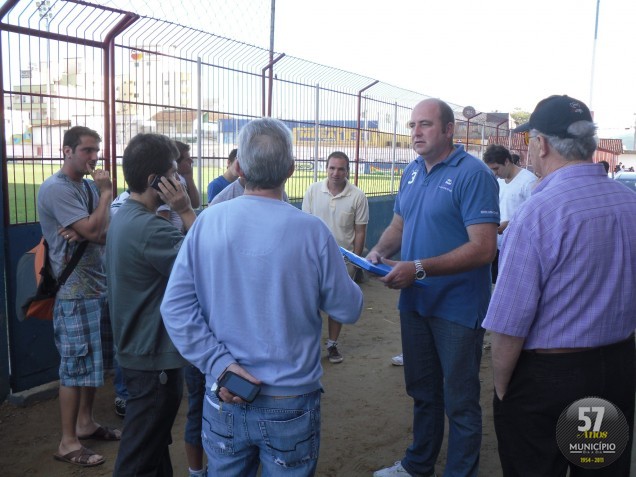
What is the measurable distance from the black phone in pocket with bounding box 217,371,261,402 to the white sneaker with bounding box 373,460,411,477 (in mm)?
1942

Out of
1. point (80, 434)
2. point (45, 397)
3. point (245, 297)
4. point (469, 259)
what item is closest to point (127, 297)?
point (245, 297)

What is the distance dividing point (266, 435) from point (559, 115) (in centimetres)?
155

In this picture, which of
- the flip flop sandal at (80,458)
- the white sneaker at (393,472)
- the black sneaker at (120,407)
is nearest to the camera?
the white sneaker at (393,472)

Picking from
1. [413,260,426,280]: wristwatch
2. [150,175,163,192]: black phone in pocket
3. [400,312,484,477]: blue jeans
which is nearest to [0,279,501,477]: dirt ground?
[400,312,484,477]: blue jeans

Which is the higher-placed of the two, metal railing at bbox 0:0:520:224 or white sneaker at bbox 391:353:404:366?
metal railing at bbox 0:0:520:224

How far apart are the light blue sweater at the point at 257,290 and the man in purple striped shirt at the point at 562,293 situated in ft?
2.14

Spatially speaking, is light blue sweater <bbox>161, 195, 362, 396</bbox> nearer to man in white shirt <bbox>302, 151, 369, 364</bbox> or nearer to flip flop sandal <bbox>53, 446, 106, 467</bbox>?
flip flop sandal <bbox>53, 446, 106, 467</bbox>

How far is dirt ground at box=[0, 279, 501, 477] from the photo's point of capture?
12.5 ft

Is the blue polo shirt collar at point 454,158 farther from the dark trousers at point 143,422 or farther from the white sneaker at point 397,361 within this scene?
the white sneaker at point 397,361

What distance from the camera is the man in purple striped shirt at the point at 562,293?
2086 millimetres

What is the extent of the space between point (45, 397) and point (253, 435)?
3.37 meters

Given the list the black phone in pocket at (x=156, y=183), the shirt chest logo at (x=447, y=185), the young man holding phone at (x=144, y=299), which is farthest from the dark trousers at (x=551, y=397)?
the black phone in pocket at (x=156, y=183)

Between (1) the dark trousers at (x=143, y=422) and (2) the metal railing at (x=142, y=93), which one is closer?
(1) the dark trousers at (x=143, y=422)

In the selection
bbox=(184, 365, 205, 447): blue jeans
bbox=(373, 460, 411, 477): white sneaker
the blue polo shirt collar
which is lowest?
bbox=(373, 460, 411, 477): white sneaker
